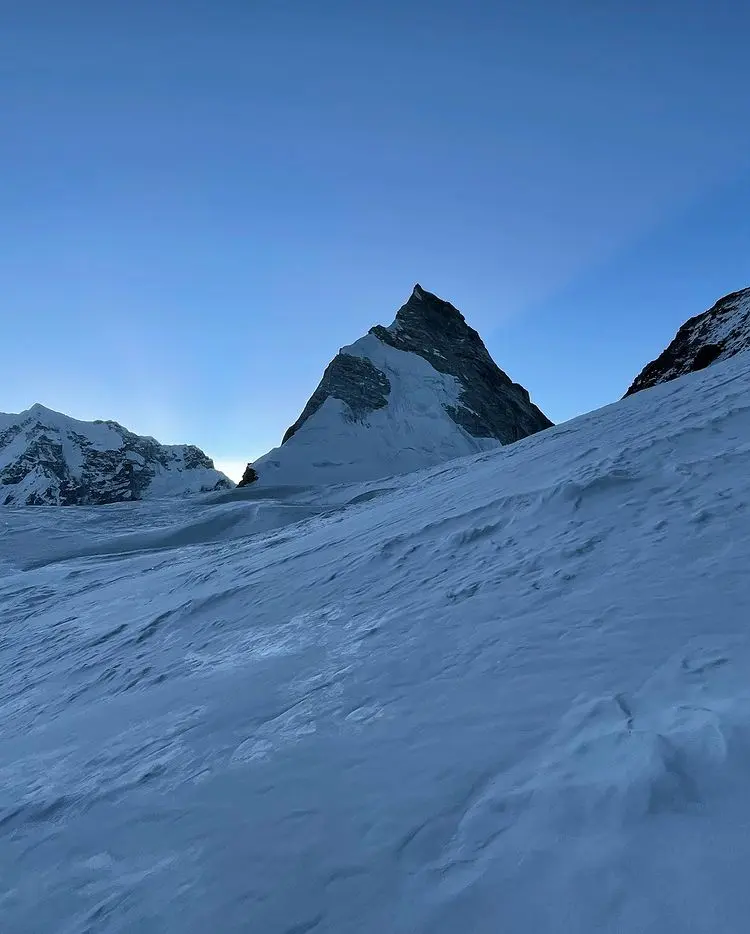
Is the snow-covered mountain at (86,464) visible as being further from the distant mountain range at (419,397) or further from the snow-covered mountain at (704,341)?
the snow-covered mountain at (704,341)

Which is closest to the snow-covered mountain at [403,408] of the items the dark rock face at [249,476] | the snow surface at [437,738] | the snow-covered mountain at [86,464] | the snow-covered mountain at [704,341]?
the dark rock face at [249,476]

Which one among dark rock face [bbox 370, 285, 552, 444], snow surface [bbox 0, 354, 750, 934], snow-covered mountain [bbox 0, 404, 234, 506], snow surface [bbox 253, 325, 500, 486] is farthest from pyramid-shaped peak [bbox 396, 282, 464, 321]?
snow-covered mountain [bbox 0, 404, 234, 506]

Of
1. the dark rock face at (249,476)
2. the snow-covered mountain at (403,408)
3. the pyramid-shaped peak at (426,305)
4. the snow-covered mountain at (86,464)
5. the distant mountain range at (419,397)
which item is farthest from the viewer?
the snow-covered mountain at (86,464)

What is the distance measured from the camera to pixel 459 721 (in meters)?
3.06

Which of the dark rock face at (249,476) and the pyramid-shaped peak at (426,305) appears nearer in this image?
the dark rock face at (249,476)

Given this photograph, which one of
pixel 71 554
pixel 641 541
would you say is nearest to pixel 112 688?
pixel 641 541

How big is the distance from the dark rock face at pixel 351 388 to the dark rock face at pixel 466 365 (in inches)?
193

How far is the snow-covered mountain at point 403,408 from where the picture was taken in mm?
36344

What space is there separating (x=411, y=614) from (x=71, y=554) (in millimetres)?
14113

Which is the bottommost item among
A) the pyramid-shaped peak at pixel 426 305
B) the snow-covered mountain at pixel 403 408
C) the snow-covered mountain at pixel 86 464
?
the snow-covered mountain at pixel 403 408

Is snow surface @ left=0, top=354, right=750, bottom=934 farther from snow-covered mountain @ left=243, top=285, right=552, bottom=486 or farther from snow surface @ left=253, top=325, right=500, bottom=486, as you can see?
snow surface @ left=253, top=325, right=500, bottom=486

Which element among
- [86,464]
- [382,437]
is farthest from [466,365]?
[86,464]

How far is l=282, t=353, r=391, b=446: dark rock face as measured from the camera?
42000 mm

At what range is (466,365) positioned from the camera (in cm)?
5066
